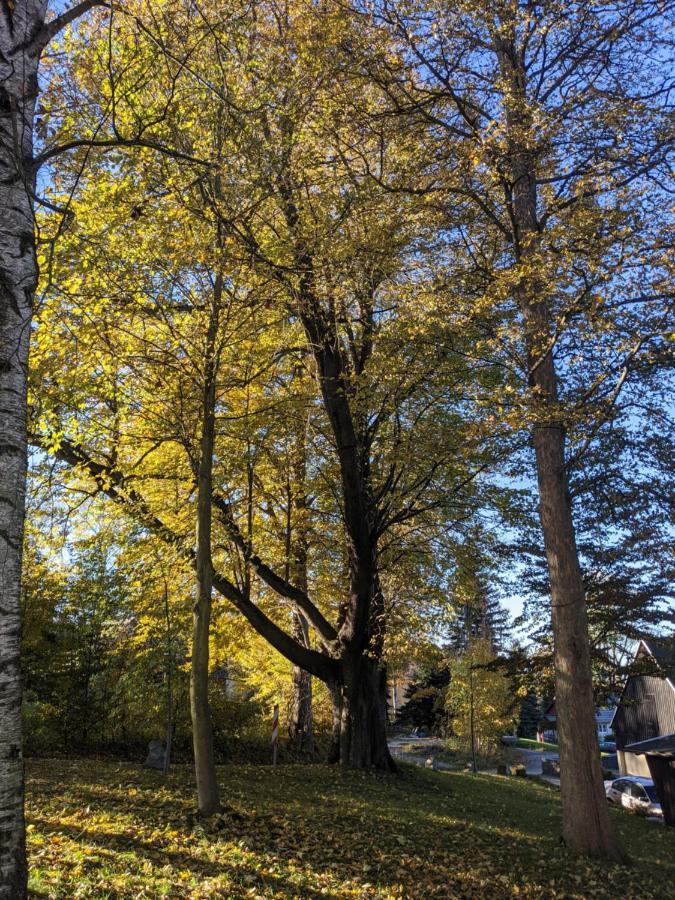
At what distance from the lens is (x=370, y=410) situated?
13.2 m

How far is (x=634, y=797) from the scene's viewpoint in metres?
22.7

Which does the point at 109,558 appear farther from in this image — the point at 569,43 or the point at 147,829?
the point at 569,43

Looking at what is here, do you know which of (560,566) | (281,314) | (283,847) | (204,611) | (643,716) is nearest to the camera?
(283,847)

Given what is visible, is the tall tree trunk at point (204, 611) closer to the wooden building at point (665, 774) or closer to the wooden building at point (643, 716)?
the wooden building at point (665, 774)

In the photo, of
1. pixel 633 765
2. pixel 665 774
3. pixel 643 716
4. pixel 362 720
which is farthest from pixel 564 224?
pixel 633 765

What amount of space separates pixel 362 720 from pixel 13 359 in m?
13.1

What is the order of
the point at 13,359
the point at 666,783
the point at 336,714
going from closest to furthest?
1. the point at 13,359
2. the point at 336,714
3. the point at 666,783

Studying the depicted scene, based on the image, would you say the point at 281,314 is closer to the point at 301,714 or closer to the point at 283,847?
the point at 283,847

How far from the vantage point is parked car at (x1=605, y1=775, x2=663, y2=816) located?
853 inches

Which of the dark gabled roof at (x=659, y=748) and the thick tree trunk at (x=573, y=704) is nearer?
the thick tree trunk at (x=573, y=704)

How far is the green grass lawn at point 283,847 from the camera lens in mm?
4746

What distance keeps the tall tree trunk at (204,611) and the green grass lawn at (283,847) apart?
0.36 metres

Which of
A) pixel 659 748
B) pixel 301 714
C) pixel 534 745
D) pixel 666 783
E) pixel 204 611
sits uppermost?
pixel 204 611

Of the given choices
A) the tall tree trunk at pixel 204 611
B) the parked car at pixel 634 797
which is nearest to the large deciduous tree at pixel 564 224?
the tall tree trunk at pixel 204 611
